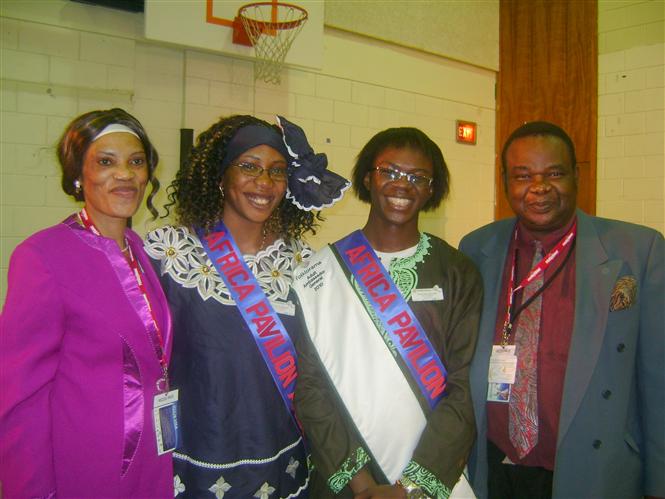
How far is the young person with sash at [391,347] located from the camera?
60.9 inches

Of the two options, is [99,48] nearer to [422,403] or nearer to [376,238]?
[376,238]

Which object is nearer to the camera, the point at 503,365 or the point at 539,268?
the point at 503,365

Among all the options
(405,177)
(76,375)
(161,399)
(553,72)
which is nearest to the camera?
(76,375)

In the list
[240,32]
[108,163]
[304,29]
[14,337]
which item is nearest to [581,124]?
[304,29]

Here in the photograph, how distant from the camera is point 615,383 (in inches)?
62.7

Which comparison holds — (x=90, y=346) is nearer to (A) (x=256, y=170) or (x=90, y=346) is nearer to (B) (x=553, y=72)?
(A) (x=256, y=170)

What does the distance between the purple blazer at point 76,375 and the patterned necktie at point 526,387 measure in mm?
1038

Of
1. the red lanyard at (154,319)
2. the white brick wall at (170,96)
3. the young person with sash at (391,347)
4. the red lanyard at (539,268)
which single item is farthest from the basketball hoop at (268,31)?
the red lanyard at (539,268)

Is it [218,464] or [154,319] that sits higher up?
[154,319]

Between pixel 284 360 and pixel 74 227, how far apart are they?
73 centimetres

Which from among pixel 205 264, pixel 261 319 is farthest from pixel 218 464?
pixel 205 264

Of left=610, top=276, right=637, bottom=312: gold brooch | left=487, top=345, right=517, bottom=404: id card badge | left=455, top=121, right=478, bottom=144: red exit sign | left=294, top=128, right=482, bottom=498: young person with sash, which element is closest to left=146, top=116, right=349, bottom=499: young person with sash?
left=294, top=128, right=482, bottom=498: young person with sash

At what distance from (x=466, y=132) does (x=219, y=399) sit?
3934 millimetres

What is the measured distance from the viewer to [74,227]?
1.47 m
